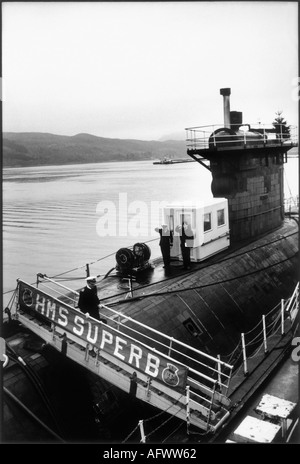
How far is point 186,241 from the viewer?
47.4 ft

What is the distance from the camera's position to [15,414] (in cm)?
750

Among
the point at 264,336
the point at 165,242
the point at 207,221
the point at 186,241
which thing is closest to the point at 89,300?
the point at 264,336

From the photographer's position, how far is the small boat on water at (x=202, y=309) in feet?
26.3

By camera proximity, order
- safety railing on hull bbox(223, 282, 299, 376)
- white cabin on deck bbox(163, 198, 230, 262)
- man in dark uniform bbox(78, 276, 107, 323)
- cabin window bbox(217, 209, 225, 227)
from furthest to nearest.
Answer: cabin window bbox(217, 209, 225, 227) < white cabin on deck bbox(163, 198, 230, 262) < safety railing on hull bbox(223, 282, 299, 376) < man in dark uniform bbox(78, 276, 107, 323)

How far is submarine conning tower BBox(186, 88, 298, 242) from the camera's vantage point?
1678 centimetres

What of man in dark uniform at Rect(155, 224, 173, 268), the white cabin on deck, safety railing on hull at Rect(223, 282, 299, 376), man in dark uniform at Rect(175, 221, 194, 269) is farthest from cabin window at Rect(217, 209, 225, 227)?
safety railing on hull at Rect(223, 282, 299, 376)

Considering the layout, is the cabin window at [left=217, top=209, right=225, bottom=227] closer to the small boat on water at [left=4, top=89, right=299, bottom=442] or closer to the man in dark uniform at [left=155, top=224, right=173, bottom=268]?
the small boat on water at [left=4, top=89, right=299, bottom=442]

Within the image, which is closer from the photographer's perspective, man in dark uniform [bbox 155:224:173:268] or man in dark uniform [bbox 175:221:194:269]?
man in dark uniform [bbox 155:224:173:268]

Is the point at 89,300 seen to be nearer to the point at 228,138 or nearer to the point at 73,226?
the point at 228,138

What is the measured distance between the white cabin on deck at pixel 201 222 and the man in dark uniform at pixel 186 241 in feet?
0.44

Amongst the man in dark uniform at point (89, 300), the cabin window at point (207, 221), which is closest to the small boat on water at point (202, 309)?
the cabin window at point (207, 221)

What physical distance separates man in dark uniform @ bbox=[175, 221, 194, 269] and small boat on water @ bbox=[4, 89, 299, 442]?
0.34ft

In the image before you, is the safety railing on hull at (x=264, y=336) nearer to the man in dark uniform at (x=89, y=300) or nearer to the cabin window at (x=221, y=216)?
the man in dark uniform at (x=89, y=300)
